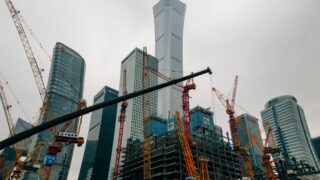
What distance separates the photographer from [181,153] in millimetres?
134625

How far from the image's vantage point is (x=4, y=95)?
9312cm

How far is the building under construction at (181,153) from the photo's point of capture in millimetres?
133250

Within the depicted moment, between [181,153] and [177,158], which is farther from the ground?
[181,153]

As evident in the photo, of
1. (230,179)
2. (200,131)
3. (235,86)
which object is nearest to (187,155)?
(200,131)

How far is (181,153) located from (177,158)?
13.1 feet

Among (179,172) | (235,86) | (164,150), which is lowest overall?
(179,172)

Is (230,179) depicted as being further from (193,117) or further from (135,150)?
(135,150)

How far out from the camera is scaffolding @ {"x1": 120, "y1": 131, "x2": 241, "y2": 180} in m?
132

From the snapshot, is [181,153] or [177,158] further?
[181,153]

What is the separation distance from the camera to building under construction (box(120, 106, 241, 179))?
133250mm

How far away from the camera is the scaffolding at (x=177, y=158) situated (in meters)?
132

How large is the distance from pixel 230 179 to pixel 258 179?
18.7 m

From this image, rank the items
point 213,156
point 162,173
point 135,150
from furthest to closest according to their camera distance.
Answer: point 135,150 < point 213,156 < point 162,173

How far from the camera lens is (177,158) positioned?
433 feet
